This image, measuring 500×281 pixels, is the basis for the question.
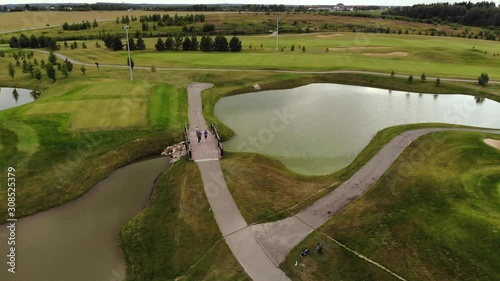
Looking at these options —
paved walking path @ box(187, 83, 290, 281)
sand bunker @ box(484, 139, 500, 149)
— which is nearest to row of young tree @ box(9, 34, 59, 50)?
paved walking path @ box(187, 83, 290, 281)

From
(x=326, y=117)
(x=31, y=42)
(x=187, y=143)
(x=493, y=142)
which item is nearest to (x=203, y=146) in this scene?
(x=187, y=143)

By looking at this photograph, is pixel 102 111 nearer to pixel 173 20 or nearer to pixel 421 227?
pixel 421 227

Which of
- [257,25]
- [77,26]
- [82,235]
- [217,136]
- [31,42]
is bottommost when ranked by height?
[82,235]

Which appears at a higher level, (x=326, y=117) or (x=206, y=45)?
(x=206, y=45)

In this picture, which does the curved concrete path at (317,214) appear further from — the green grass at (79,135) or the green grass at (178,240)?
the green grass at (79,135)

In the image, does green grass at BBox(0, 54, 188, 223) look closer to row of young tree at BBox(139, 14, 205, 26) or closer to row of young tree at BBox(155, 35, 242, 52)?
row of young tree at BBox(155, 35, 242, 52)

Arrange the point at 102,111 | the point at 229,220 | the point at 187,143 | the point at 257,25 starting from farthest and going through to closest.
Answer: the point at 257,25 → the point at 102,111 → the point at 187,143 → the point at 229,220
